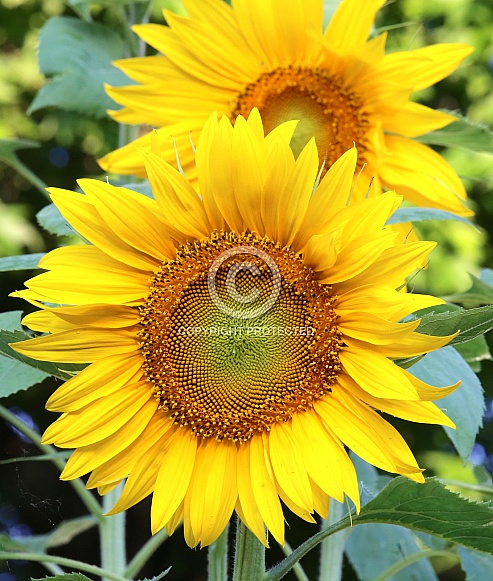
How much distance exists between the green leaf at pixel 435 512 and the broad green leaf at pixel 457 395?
0.42 feet

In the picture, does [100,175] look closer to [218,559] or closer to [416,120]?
[416,120]

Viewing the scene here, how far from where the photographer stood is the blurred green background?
215cm

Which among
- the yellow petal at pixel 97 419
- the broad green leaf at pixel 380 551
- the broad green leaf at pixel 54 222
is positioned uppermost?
the broad green leaf at pixel 54 222

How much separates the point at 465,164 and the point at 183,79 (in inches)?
50.0

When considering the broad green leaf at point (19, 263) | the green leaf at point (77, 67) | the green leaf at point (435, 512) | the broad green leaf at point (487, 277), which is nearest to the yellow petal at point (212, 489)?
the green leaf at point (435, 512)

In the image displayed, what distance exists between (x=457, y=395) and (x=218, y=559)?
0.27m

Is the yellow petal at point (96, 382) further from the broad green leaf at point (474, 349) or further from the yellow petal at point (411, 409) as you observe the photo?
the broad green leaf at point (474, 349)

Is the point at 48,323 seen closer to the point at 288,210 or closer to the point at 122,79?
the point at 288,210

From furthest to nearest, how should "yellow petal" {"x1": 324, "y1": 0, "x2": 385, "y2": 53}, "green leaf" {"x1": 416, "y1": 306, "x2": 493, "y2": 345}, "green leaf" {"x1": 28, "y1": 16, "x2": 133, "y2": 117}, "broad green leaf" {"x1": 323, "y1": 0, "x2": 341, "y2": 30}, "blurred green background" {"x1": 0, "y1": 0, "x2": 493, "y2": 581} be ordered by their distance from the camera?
"blurred green background" {"x1": 0, "y1": 0, "x2": 493, "y2": 581}
"green leaf" {"x1": 28, "y1": 16, "x2": 133, "y2": 117}
"broad green leaf" {"x1": 323, "y1": 0, "x2": 341, "y2": 30}
"yellow petal" {"x1": 324, "y1": 0, "x2": 385, "y2": 53}
"green leaf" {"x1": 416, "y1": 306, "x2": 493, "y2": 345}

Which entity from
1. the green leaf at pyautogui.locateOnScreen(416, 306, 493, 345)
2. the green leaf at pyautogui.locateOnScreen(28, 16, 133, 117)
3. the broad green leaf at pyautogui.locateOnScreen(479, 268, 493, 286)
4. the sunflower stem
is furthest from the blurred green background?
the green leaf at pyautogui.locateOnScreen(416, 306, 493, 345)

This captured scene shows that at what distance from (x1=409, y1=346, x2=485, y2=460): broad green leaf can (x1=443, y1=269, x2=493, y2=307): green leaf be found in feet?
0.60

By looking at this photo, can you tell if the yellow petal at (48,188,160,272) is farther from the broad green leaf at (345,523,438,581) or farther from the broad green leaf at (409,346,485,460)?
the broad green leaf at (345,523,438,581)

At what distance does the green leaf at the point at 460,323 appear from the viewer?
62 centimetres

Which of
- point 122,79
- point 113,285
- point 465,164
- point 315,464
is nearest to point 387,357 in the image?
point 315,464
